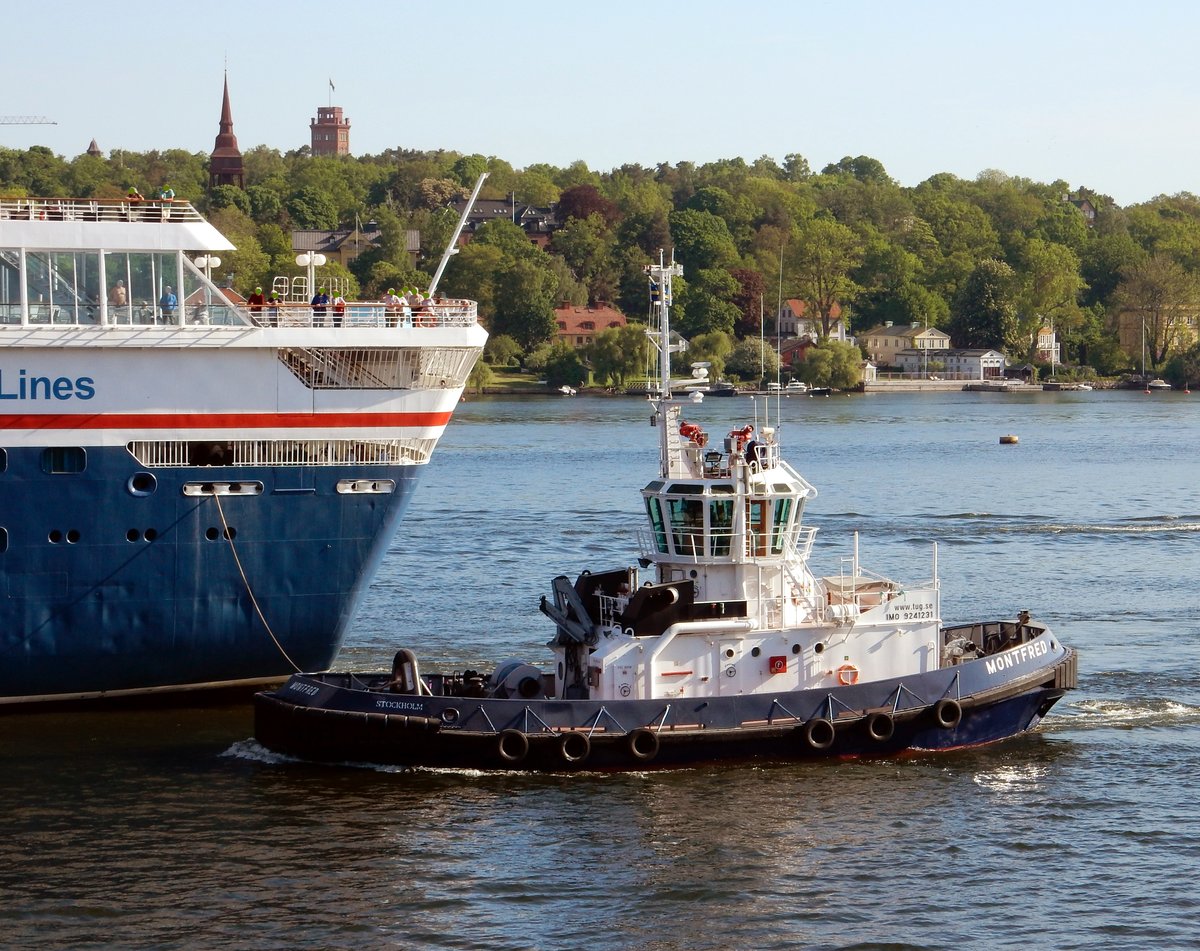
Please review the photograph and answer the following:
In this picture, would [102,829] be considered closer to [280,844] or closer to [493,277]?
[280,844]

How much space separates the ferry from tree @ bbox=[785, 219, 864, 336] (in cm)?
14729

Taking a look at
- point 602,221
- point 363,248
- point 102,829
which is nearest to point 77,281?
point 102,829

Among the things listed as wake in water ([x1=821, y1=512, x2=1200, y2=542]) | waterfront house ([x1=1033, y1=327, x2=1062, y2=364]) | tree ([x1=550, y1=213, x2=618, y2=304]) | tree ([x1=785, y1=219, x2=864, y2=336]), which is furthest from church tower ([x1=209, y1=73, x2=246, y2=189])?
wake in water ([x1=821, y1=512, x2=1200, y2=542])

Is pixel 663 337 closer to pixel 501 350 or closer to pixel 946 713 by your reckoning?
pixel 946 713

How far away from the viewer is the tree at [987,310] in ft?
547

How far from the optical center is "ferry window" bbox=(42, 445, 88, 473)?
28.0m

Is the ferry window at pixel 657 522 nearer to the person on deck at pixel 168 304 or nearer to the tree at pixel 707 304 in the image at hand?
the person on deck at pixel 168 304

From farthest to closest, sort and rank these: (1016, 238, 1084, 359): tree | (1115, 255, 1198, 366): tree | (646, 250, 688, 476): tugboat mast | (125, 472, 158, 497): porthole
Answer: (1016, 238, 1084, 359): tree < (1115, 255, 1198, 366): tree < (125, 472, 158, 497): porthole < (646, 250, 688, 476): tugboat mast

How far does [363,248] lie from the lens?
6924 inches

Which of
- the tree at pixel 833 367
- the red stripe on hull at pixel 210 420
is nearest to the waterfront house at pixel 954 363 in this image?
the tree at pixel 833 367

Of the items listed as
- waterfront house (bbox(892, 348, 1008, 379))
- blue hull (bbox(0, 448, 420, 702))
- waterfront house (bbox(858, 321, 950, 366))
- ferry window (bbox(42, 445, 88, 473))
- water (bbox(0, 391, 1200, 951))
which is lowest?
water (bbox(0, 391, 1200, 951))

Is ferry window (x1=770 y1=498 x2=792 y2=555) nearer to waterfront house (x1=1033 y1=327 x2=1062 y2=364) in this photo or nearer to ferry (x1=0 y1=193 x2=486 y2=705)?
ferry (x1=0 y1=193 x2=486 y2=705)

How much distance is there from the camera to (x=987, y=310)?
547 ft

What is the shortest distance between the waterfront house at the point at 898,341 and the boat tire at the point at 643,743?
143315 millimetres
